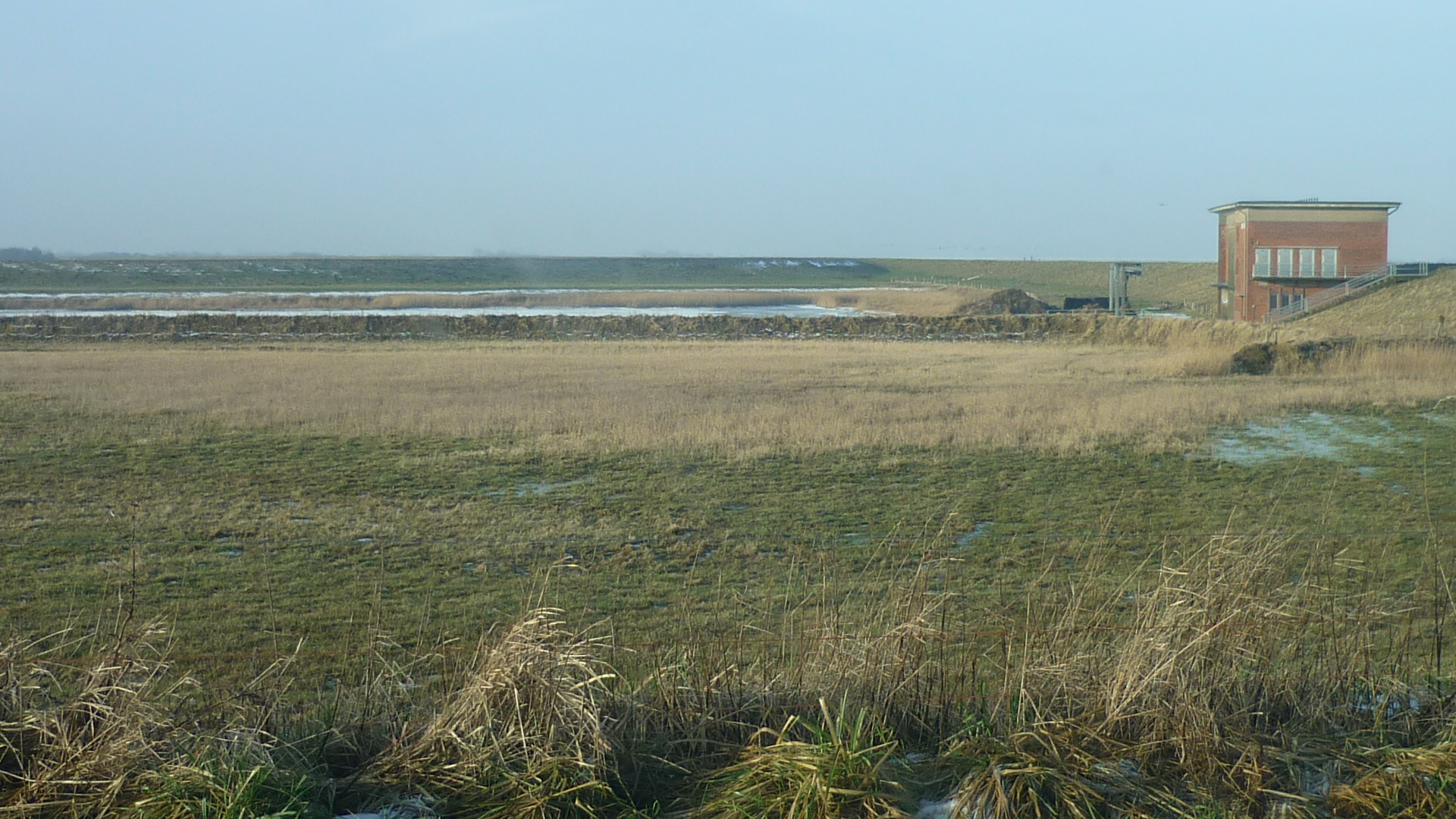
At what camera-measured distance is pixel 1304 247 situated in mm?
51875

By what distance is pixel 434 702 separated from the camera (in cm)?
514

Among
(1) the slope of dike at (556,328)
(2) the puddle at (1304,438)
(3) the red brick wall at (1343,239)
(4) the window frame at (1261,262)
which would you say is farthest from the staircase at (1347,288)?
(2) the puddle at (1304,438)

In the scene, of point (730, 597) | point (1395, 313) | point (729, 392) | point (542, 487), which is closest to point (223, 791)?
point (730, 597)

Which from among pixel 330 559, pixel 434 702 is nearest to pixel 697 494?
pixel 330 559

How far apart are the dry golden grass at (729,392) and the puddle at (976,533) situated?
5150 mm

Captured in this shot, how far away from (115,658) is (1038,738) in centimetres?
387

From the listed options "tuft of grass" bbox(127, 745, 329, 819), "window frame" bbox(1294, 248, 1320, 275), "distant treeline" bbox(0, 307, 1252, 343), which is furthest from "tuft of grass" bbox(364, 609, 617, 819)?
"window frame" bbox(1294, 248, 1320, 275)

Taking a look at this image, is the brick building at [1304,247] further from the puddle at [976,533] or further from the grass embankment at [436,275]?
the grass embankment at [436,275]

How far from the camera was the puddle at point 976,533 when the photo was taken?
10.9 m

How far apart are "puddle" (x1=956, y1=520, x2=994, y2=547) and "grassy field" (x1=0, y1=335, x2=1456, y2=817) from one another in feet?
0.21

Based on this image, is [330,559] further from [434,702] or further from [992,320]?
[992,320]

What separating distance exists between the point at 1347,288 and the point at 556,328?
35459 mm

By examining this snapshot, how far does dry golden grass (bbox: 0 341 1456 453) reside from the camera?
18406mm

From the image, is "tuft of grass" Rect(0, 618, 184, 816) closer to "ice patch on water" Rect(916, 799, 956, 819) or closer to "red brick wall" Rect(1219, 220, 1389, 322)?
"ice patch on water" Rect(916, 799, 956, 819)
